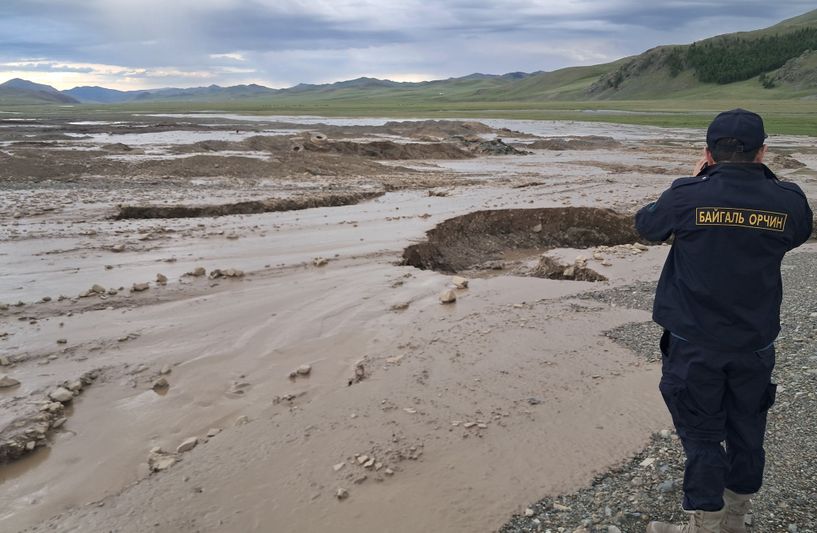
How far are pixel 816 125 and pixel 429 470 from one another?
53.9 meters

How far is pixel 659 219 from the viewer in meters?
2.98

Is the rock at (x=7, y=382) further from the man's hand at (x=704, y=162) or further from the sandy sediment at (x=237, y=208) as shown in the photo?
the sandy sediment at (x=237, y=208)

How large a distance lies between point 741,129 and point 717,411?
54.2 inches

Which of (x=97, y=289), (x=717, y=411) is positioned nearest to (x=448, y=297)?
(x=97, y=289)

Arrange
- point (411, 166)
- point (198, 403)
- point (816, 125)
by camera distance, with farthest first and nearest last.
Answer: point (816, 125), point (411, 166), point (198, 403)

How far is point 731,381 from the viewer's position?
281cm

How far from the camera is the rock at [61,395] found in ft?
17.6

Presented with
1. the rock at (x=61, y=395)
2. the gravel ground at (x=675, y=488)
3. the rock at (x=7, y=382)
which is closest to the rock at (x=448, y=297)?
the gravel ground at (x=675, y=488)

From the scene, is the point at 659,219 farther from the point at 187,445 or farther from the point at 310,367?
the point at 310,367

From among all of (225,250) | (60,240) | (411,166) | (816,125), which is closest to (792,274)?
(225,250)

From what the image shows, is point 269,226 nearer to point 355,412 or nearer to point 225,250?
point 225,250

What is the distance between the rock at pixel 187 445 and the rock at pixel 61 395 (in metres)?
1.51

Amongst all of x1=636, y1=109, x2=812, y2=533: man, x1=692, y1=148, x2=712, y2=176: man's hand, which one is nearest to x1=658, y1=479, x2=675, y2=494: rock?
x1=636, y1=109, x2=812, y2=533: man

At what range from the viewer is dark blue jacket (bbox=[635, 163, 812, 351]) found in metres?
2.74
